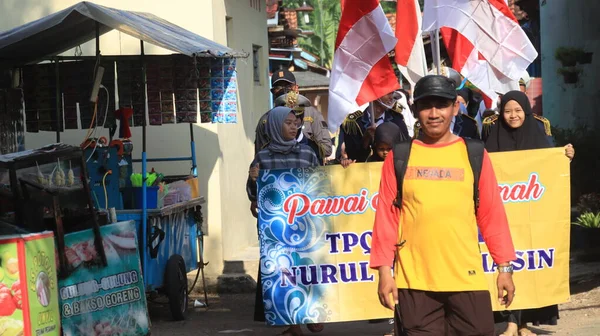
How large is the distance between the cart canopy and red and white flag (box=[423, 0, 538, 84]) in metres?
2.12

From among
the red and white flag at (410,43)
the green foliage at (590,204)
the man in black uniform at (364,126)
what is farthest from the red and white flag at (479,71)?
the green foliage at (590,204)

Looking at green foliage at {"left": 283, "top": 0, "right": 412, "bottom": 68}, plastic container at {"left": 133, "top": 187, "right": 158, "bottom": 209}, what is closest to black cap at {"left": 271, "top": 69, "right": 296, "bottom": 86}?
plastic container at {"left": 133, "top": 187, "right": 158, "bottom": 209}

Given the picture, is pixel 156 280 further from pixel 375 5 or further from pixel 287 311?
pixel 375 5

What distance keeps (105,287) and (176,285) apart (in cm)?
211

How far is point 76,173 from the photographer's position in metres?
8.19

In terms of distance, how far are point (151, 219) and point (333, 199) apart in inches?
92.0

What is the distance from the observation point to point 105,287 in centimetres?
792

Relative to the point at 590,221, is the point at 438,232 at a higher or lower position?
higher

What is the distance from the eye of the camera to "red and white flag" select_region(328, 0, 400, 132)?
343 inches

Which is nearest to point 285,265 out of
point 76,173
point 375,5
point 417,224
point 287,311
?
point 287,311

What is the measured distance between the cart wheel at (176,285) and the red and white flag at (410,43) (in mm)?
3015

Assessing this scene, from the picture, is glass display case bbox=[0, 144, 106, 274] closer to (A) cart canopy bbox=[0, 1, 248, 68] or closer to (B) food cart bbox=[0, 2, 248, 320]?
(B) food cart bbox=[0, 2, 248, 320]

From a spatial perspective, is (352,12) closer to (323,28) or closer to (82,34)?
(82,34)

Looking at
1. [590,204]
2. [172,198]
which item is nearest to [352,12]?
[172,198]
